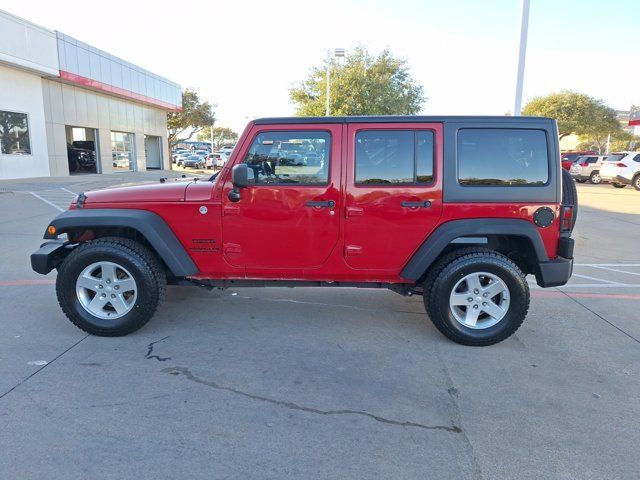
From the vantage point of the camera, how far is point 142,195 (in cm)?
404

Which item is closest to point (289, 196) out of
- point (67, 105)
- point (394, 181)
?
point (394, 181)

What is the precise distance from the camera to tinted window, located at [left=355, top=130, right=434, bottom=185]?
152 inches

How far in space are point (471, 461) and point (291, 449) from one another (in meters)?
1.00

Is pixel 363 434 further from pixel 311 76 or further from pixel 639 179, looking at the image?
pixel 311 76

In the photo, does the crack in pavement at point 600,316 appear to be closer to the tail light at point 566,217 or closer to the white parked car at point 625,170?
the tail light at point 566,217

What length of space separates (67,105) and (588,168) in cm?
2869

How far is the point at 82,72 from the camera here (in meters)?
23.0

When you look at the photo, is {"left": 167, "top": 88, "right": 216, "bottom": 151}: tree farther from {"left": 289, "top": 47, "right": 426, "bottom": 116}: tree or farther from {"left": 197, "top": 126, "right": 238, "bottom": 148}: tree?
{"left": 197, "top": 126, "right": 238, "bottom": 148}: tree

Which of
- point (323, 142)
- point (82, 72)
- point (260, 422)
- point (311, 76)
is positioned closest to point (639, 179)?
point (311, 76)

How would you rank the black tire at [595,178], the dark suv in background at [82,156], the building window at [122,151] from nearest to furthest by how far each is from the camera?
the black tire at [595,178]
the dark suv in background at [82,156]
the building window at [122,151]

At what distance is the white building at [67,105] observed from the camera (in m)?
19.3

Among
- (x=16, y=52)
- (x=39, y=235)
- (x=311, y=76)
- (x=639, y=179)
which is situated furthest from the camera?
(x=311, y=76)

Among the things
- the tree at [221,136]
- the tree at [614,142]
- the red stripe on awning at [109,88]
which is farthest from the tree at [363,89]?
the tree at [221,136]

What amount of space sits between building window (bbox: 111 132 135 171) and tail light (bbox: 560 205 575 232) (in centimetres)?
2839
